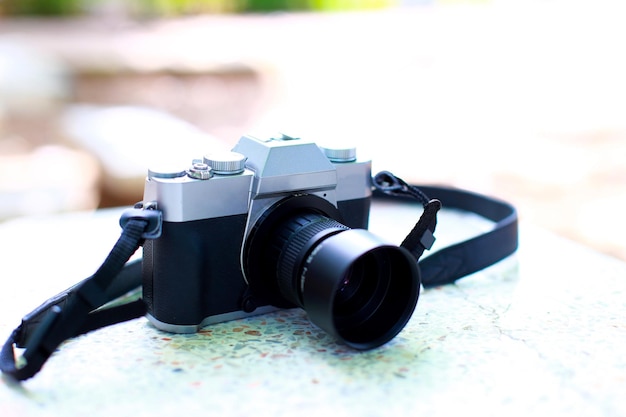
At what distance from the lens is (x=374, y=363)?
83 cm

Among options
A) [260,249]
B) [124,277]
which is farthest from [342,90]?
Answer: [260,249]

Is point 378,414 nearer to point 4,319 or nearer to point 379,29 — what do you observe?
point 4,319

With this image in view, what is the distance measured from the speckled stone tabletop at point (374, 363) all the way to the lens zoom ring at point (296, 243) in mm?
68

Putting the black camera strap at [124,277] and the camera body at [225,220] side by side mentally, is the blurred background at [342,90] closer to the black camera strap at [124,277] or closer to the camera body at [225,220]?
the black camera strap at [124,277]

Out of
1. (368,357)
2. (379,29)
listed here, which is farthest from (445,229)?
(379,29)

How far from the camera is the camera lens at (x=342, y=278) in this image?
2.61ft

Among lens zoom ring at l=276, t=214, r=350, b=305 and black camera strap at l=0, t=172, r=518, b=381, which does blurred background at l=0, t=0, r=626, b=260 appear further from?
lens zoom ring at l=276, t=214, r=350, b=305

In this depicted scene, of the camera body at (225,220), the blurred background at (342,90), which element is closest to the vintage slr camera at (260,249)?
the camera body at (225,220)

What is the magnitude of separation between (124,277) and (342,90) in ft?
11.5

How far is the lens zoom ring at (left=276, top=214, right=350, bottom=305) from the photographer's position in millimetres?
845

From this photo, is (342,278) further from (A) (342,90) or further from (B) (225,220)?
(A) (342,90)

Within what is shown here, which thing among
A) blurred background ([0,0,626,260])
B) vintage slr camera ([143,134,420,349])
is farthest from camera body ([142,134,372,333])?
blurred background ([0,0,626,260])

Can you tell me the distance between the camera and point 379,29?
447 centimetres

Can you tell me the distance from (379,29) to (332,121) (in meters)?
0.97
